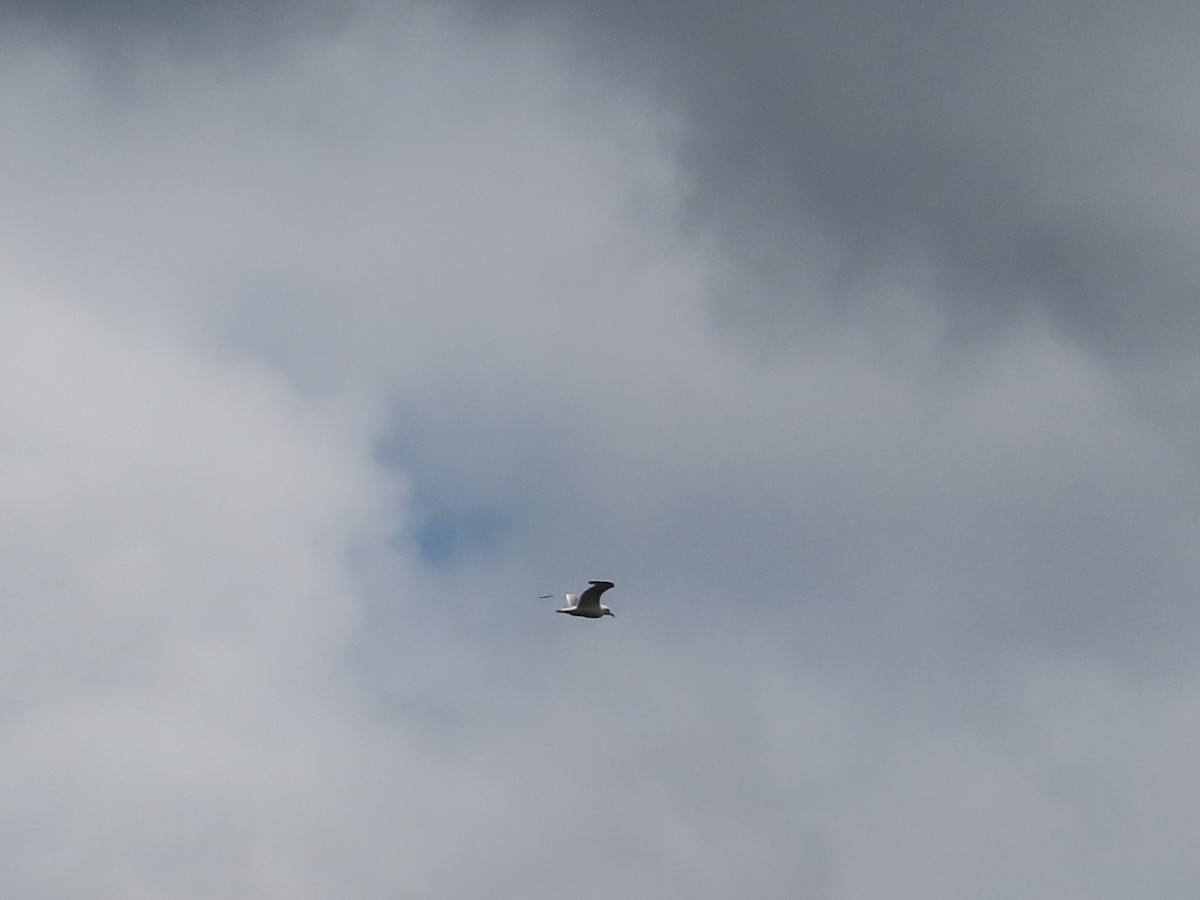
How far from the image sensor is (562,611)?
198 meters
